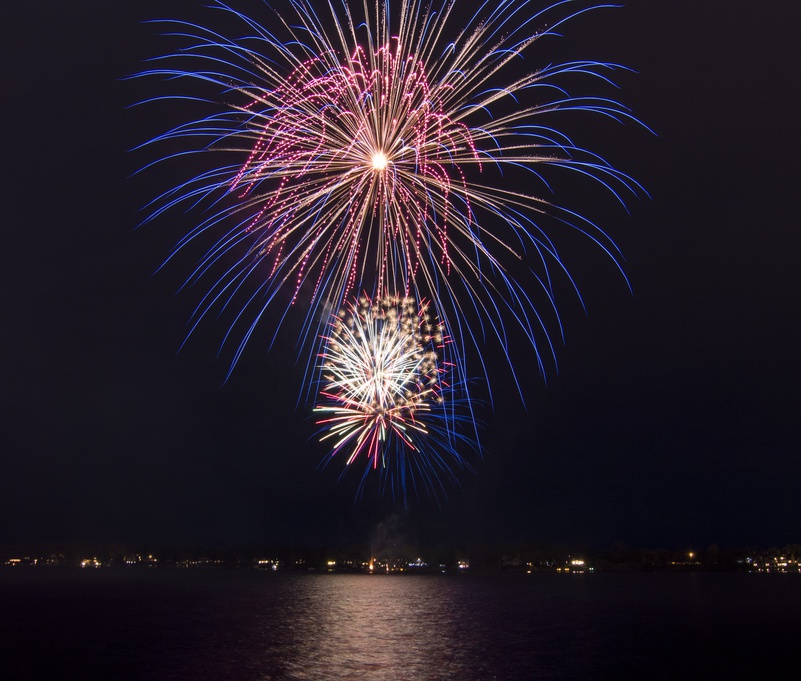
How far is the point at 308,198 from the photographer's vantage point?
20.8m

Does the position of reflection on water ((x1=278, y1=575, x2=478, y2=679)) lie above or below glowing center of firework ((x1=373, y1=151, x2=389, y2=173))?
below

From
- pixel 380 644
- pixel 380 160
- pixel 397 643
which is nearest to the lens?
pixel 380 160

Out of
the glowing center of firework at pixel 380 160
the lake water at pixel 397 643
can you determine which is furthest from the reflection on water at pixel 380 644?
the glowing center of firework at pixel 380 160

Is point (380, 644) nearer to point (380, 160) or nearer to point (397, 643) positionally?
point (397, 643)

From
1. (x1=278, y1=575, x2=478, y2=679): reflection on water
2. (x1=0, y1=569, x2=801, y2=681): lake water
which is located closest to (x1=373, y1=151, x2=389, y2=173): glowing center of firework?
(x1=0, y1=569, x2=801, y2=681): lake water

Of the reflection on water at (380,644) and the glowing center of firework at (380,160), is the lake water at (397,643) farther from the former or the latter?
the glowing center of firework at (380,160)

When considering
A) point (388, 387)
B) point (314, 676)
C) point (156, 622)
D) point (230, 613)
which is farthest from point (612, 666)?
point (230, 613)

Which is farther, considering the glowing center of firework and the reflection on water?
the reflection on water

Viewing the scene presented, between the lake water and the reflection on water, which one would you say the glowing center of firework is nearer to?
the lake water

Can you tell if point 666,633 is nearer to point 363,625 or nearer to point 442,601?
point 363,625

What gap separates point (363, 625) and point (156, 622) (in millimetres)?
16957

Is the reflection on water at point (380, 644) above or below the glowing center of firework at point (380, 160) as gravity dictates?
below

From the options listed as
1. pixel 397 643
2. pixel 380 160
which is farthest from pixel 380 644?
pixel 380 160

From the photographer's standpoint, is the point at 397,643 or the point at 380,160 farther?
the point at 397,643
